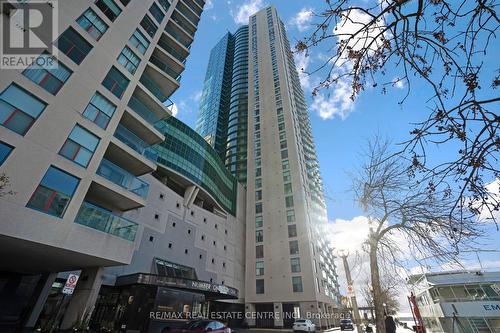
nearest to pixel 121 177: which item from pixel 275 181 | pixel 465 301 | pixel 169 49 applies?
pixel 169 49

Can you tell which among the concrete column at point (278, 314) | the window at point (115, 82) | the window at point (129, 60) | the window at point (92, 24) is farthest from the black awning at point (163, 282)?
the window at point (92, 24)

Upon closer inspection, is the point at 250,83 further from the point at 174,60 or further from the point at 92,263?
the point at 92,263

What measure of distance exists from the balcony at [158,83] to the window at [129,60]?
2.17 metres

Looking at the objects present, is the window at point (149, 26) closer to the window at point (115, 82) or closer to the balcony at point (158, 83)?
the balcony at point (158, 83)

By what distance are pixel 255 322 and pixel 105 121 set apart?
42.1 meters

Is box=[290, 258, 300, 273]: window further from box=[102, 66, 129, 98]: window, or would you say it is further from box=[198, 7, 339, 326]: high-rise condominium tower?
box=[102, 66, 129, 98]: window

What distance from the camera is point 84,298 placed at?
48.0 feet

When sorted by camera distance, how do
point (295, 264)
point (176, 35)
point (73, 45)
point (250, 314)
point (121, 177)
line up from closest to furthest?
point (73, 45) < point (121, 177) < point (176, 35) < point (250, 314) < point (295, 264)

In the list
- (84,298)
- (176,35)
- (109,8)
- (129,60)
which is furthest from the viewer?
(176,35)

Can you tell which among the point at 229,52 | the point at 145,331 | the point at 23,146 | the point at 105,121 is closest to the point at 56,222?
the point at 23,146

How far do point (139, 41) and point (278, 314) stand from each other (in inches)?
1748

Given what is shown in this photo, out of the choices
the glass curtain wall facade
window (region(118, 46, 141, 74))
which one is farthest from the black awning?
the glass curtain wall facade

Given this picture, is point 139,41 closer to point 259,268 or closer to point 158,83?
point 158,83

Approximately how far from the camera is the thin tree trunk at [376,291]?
8.51 metres
